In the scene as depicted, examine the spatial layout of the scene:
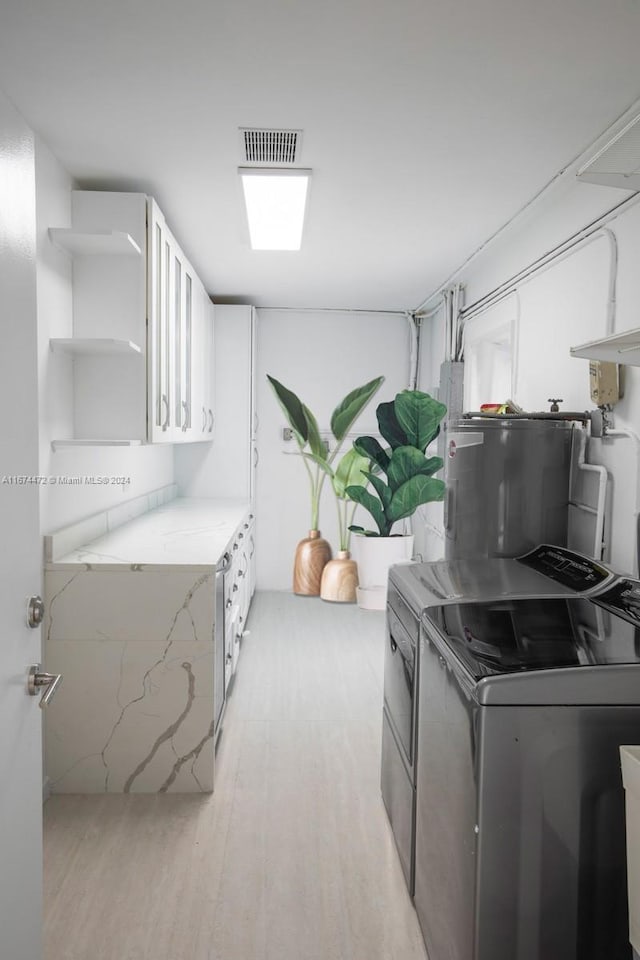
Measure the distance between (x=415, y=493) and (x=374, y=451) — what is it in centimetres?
42

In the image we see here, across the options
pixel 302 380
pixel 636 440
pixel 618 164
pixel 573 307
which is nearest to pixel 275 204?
pixel 573 307

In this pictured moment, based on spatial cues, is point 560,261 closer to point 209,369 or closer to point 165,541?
point 165,541

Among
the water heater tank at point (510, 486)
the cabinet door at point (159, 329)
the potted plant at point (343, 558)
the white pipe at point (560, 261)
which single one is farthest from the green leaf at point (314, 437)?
the water heater tank at point (510, 486)

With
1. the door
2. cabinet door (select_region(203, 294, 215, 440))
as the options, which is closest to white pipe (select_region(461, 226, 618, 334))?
cabinet door (select_region(203, 294, 215, 440))

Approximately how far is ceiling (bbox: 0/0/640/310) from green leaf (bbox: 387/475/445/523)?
1.59 m

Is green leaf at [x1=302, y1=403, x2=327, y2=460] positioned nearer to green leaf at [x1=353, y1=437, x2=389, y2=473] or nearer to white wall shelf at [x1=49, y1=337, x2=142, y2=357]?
green leaf at [x1=353, y1=437, x2=389, y2=473]

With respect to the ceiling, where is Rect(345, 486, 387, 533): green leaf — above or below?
below

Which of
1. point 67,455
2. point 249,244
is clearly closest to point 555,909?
point 67,455

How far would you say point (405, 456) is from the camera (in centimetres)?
446

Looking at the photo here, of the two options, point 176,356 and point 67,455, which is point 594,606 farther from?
point 176,356

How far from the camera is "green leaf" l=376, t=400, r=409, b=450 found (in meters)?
4.54

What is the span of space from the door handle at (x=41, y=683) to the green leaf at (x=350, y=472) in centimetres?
398

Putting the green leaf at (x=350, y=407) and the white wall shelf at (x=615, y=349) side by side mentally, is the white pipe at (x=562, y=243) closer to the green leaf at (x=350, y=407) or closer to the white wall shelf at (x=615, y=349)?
the white wall shelf at (x=615, y=349)

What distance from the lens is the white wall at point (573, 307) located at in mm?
2416
